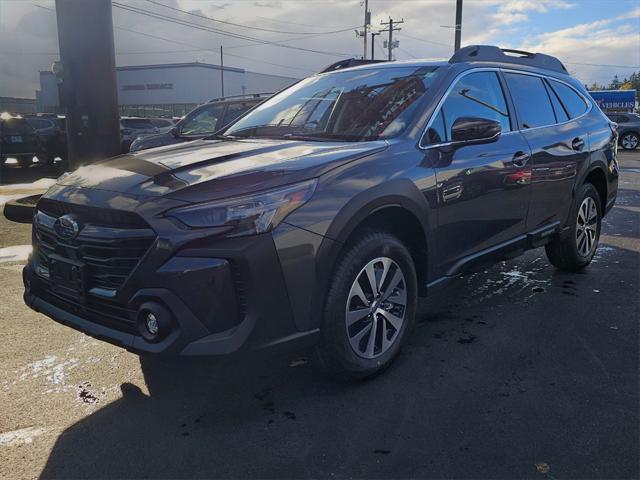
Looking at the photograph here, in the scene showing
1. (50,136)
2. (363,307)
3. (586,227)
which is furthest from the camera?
(50,136)

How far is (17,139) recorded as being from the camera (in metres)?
16.8

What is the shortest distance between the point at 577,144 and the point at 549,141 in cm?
57

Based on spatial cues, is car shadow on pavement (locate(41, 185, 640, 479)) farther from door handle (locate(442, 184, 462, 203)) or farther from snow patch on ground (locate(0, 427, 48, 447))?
door handle (locate(442, 184, 462, 203))

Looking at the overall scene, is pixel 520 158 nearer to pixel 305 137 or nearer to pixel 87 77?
pixel 305 137

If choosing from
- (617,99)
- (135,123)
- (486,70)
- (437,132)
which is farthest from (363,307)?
(617,99)

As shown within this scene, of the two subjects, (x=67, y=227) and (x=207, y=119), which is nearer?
(x=67, y=227)

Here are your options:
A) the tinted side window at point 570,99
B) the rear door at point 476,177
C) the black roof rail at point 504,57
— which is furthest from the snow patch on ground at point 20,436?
the tinted side window at point 570,99

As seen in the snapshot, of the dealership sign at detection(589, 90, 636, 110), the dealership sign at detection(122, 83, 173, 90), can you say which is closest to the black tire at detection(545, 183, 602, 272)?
the dealership sign at detection(589, 90, 636, 110)

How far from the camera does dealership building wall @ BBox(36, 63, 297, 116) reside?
76.9 meters

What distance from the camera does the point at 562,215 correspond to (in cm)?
492

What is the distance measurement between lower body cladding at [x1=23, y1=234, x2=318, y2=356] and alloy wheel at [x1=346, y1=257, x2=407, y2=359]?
0.56 metres

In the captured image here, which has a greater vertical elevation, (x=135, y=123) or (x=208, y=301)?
(x=135, y=123)

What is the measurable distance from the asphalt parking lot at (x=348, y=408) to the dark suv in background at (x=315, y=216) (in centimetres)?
30

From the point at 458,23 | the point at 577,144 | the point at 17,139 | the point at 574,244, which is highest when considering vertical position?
the point at 458,23
